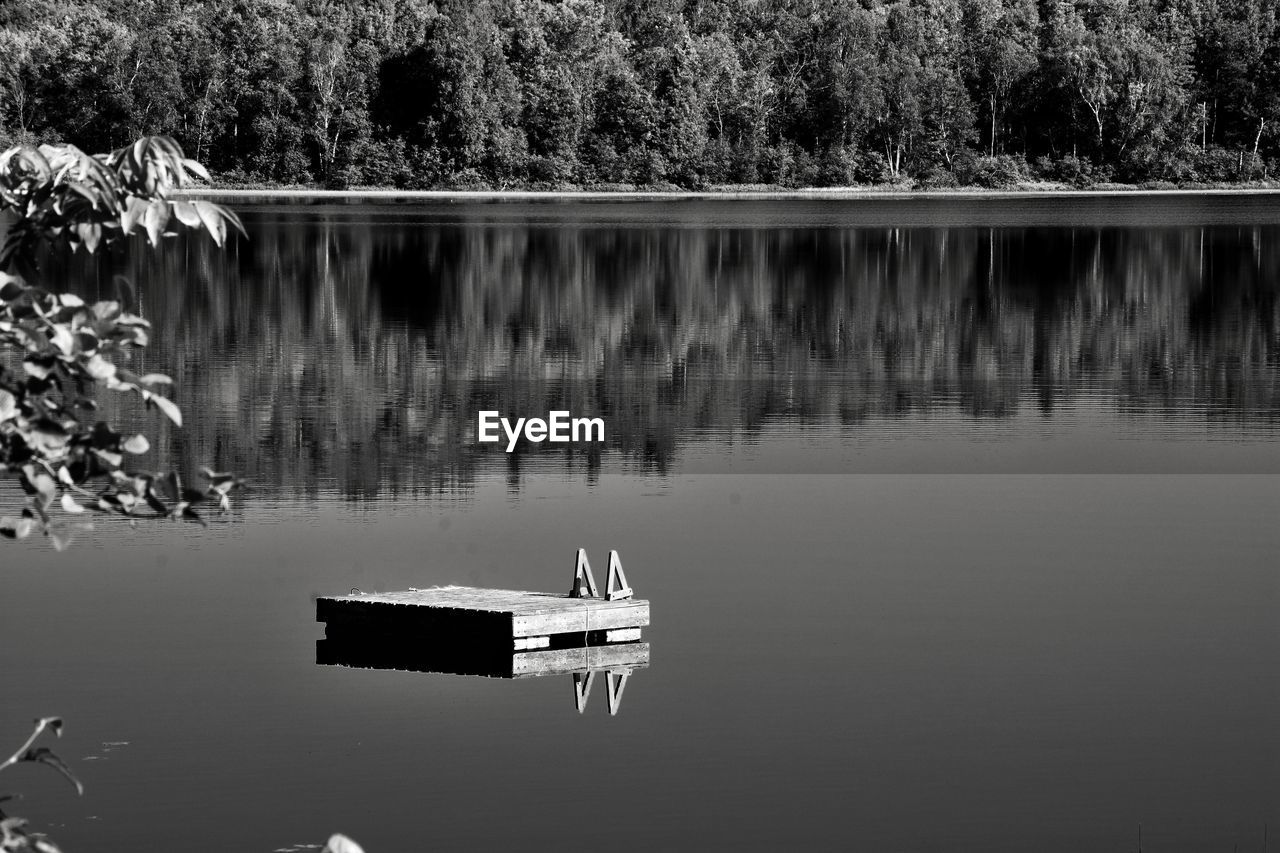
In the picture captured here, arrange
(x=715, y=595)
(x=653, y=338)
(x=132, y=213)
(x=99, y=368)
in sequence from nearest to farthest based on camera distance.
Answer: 1. (x=99, y=368)
2. (x=132, y=213)
3. (x=715, y=595)
4. (x=653, y=338)

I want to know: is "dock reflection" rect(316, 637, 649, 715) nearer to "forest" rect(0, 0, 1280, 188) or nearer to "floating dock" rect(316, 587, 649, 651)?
"floating dock" rect(316, 587, 649, 651)

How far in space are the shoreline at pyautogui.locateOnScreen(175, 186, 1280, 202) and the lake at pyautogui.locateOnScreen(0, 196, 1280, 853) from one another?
237 ft

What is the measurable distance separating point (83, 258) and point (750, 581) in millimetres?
47357

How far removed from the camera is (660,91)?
118m

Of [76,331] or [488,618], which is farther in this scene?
[488,618]

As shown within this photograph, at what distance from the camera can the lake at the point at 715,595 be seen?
1241cm

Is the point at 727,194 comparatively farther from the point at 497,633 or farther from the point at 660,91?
the point at 497,633

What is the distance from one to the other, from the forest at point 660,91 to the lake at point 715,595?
2808 inches

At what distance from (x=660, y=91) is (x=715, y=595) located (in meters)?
102

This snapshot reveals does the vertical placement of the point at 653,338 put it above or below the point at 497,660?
above

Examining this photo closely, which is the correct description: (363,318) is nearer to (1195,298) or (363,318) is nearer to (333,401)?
(333,401)

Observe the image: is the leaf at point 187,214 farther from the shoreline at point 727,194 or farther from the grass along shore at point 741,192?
the grass along shore at point 741,192

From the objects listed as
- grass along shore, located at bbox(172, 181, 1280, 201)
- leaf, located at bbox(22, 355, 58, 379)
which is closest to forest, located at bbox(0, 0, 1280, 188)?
grass along shore, located at bbox(172, 181, 1280, 201)

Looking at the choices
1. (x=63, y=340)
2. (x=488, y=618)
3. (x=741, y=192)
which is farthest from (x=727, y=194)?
(x=63, y=340)
